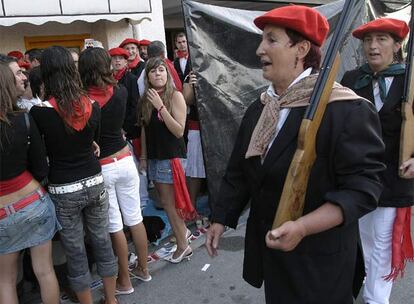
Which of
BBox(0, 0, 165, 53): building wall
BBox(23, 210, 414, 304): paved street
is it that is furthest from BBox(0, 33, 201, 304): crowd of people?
BBox(0, 0, 165, 53): building wall

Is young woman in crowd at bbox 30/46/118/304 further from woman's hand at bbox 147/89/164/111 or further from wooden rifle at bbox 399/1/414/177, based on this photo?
wooden rifle at bbox 399/1/414/177

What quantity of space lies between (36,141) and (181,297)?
1.59 m

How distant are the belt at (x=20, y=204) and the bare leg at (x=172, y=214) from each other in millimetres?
1253

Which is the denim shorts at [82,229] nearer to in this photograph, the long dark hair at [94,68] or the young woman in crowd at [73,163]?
the young woman in crowd at [73,163]

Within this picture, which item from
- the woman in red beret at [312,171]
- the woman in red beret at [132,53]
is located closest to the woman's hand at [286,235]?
the woman in red beret at [312,171]

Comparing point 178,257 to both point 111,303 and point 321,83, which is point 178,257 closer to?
point 111,303

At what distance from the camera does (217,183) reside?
13.4 feet

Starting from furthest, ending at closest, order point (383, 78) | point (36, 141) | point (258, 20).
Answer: point (383, 78) < point (36, 141) < point (258, 20)

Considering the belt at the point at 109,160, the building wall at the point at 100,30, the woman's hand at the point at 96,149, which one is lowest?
the belt at the point at 109,160

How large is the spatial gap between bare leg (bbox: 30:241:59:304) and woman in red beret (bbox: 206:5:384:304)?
1.29 meters

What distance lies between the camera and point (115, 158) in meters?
2.96

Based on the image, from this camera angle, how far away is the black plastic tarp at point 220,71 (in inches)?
149

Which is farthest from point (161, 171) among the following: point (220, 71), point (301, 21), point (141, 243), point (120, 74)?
point (301, 21)

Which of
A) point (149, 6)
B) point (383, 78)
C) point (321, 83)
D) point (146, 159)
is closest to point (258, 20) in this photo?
point (321, 83)
